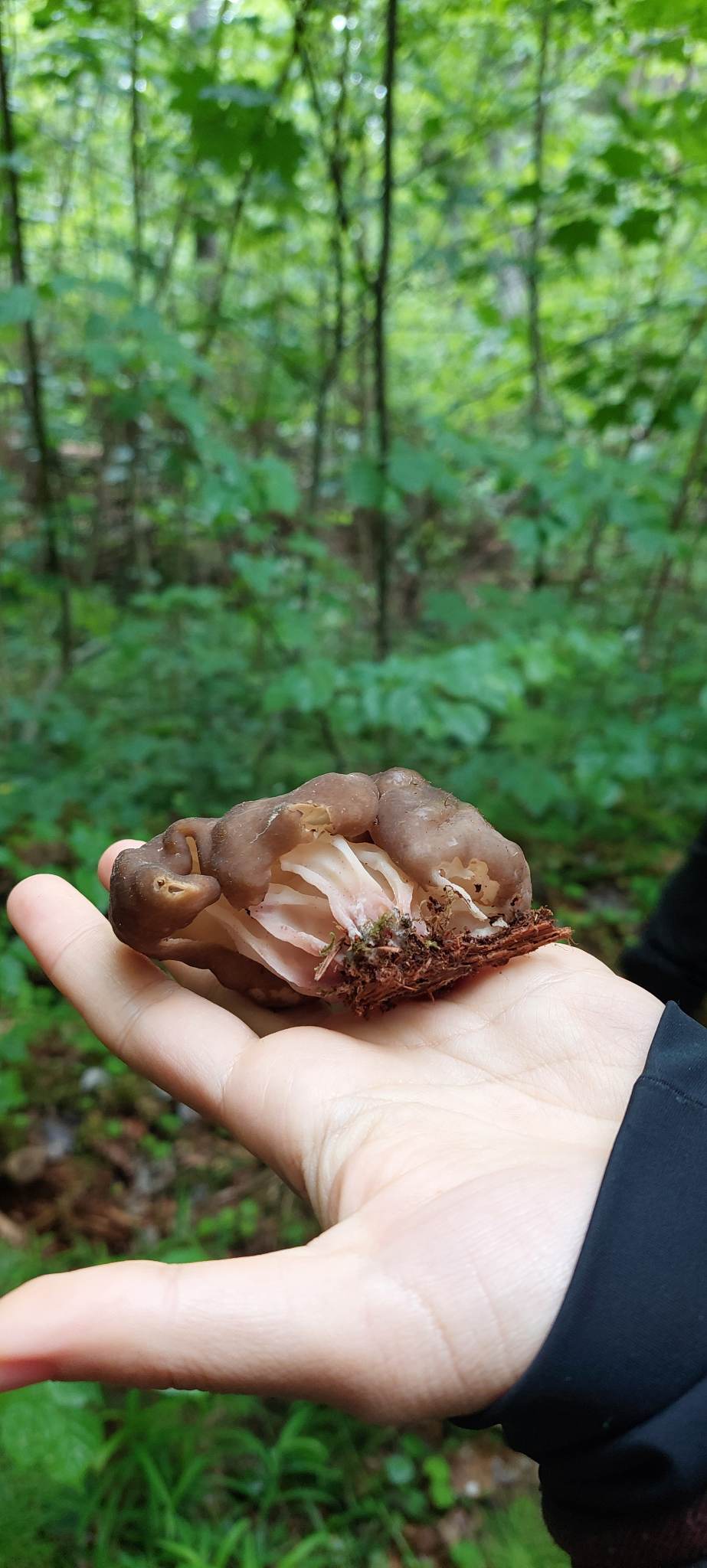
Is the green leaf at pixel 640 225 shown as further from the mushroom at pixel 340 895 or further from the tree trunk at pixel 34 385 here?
the mushroom at pixel 340 895

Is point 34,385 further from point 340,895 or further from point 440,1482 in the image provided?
point 440,1482

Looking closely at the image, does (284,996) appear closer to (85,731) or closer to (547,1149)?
(547,1149)

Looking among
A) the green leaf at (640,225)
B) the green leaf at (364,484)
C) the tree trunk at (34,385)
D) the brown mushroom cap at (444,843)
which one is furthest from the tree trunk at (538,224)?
the brown mushroom cap at (444,843)

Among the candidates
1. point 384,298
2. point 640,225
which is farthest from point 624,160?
point 384,298

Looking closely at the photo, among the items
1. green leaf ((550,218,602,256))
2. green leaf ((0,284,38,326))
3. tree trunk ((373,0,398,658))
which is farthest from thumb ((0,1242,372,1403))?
green leaf ((550,218,602,256))

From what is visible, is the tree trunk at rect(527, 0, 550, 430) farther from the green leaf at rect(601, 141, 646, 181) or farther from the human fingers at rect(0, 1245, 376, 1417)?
the human fingers at rect(0, 1245, 376, 1417)

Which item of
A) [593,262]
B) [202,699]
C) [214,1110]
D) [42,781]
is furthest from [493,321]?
[214,1110]

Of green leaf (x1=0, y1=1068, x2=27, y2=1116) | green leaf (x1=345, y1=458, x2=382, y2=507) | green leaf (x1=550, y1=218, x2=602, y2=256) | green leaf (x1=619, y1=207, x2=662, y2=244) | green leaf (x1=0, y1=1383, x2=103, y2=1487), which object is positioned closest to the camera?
green leaf (x1=0, y1=1383, x2=103, y2=1487)
